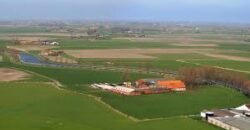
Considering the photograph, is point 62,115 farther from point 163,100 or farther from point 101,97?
point 163,100

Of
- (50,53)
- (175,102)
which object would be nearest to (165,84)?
(175,102)

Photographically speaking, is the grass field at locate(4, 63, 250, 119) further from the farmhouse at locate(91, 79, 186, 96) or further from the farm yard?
the farmhouse at locate(91, 79, 186, 96)

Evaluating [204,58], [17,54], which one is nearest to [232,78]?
[204,58]

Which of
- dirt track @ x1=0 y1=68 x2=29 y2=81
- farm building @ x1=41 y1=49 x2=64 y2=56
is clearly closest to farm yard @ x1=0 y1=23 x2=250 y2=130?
dirt track @ x1=0 y1=68 x2=29 y2=81

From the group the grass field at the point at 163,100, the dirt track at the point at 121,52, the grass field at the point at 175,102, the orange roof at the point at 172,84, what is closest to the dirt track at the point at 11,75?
the grass field at the point at 163,100

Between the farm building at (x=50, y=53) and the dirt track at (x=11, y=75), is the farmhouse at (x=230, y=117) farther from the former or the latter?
the farm building at (x=50, y=53)

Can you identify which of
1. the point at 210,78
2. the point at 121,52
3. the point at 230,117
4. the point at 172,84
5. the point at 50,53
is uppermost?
the point at 230,117

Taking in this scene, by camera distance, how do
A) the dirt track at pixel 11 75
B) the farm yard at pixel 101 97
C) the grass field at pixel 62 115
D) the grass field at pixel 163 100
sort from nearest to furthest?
the grass field at pixel 62 115 < the farm yard at pixel 101 97 < the grass field at pixel 163 100 < the dirt track at pixel 11 75
